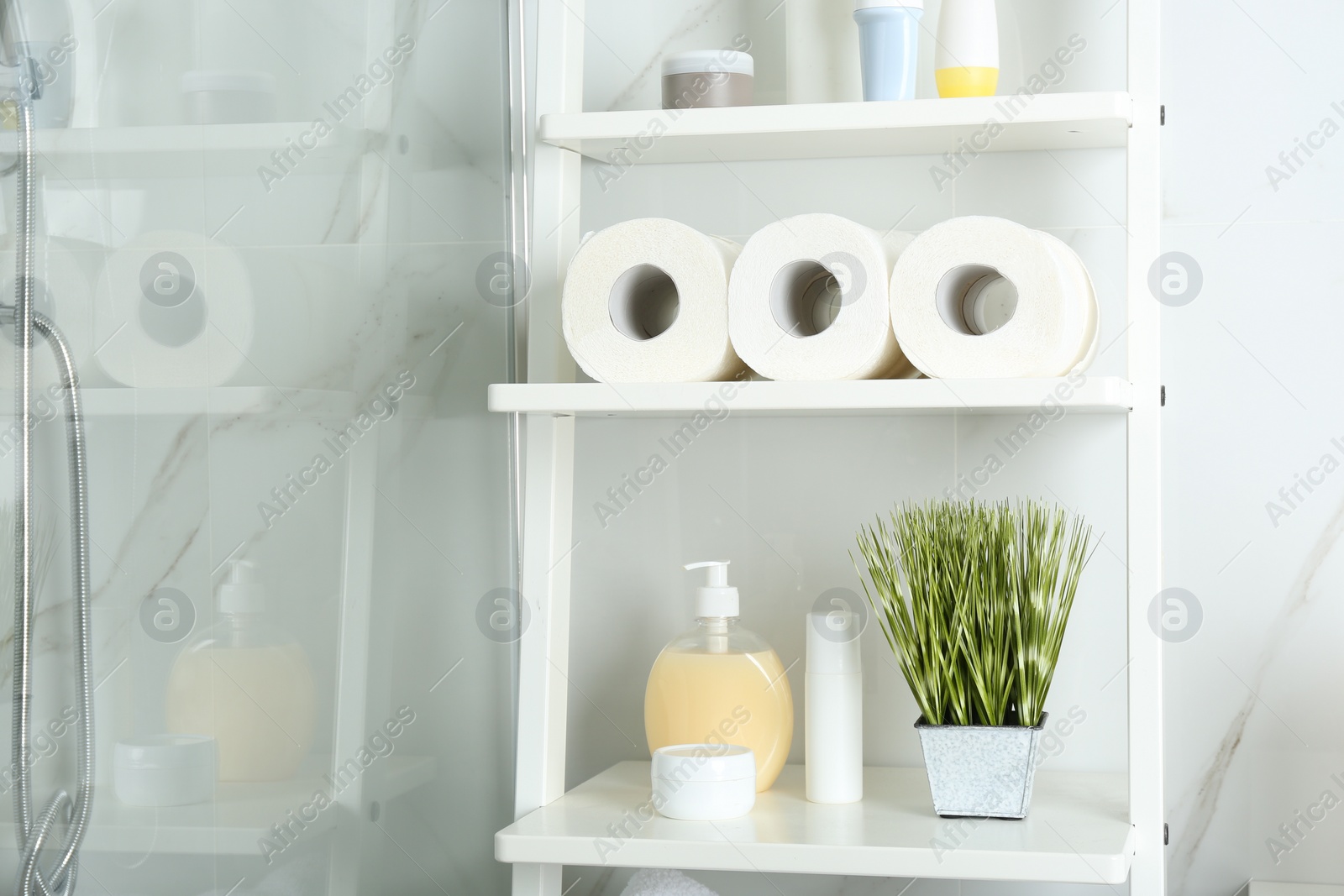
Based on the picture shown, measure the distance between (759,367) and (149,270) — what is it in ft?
1.12

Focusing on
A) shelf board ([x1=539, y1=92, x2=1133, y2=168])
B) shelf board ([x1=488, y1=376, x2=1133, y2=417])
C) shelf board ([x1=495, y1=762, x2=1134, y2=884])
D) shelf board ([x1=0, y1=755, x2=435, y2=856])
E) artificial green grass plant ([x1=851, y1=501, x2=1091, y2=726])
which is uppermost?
shelf board ([x1=539, y1=92, x2=1133, y2=168])

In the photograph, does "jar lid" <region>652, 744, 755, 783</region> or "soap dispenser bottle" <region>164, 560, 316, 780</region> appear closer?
"soap dispenser bottle" <region>164, 560, 316, 780</region>

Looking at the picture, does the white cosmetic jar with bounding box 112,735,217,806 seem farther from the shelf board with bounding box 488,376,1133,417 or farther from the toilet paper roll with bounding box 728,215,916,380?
the toilet paper roll with bounding box 728,215,916,380

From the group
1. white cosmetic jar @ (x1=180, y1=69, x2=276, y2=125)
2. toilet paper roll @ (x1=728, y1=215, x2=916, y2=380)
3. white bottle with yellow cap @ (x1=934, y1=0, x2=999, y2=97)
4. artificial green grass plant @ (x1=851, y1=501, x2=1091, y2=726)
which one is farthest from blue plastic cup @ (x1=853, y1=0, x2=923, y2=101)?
white cosmetic jar @ (x1=180, y1=69, x2=276, y2=125)

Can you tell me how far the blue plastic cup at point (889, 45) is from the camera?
798mm

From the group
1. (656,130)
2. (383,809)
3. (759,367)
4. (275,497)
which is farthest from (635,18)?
(383,809)

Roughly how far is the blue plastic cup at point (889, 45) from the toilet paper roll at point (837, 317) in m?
0.13

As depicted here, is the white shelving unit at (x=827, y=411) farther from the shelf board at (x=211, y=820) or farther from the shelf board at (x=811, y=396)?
the shelf board at (x=211, y=820)

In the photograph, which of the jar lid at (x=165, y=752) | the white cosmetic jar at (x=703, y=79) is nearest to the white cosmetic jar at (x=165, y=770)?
the jar lid at (x=165, y=752)

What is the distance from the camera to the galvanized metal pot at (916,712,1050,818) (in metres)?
0.74

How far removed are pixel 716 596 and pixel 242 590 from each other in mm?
313

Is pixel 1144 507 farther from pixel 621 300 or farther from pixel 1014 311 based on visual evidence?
pixel 621 300

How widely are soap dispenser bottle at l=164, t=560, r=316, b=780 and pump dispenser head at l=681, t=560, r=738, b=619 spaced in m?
0.26

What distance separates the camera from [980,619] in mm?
746
